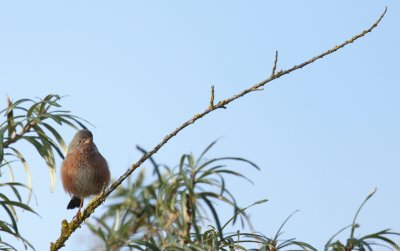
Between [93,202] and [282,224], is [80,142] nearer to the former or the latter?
[93,202]

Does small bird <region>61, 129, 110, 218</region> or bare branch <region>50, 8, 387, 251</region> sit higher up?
small bird <region>61, 129, 110, 218</region>

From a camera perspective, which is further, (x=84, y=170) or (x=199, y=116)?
(x=84, y=170)

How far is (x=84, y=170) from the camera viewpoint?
258 inches

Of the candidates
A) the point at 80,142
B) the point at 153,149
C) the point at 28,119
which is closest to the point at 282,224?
the point at 153,149

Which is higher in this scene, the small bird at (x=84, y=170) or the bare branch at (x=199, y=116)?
the small bird at (x=84, y=170)

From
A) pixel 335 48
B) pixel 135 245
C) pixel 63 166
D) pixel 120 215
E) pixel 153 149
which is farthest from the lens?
pixel 63 166

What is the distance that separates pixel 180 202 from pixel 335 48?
1199mm

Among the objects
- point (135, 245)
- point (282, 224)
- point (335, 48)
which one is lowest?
point (135, 245)

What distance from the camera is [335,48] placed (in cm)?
298

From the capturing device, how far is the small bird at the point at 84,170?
Answer: 655 cm

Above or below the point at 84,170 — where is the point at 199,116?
below

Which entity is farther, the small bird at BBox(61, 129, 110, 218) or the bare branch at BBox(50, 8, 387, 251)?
the small bird at BBox(61, 129, 110, 218)

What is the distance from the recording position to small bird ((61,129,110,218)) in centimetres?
655

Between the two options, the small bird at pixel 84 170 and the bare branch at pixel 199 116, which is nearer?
the bare branch at pixel 199 116
